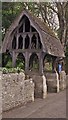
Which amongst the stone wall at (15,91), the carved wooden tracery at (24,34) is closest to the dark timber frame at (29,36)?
the carved wooden tracery at (24,34)

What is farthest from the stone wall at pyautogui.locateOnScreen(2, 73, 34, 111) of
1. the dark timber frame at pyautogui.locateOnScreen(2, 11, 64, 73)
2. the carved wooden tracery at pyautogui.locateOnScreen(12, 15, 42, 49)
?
the carved wooden tracery at pyautogui.locateOnScreen(12, 15, 42, 49)

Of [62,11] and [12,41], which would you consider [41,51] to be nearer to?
[12,41]

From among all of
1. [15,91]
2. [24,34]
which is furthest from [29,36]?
[15,91]

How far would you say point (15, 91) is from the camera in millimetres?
12555

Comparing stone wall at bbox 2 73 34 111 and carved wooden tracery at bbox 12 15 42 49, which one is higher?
A: carved wooden tracery at bbox 12 15 42 49

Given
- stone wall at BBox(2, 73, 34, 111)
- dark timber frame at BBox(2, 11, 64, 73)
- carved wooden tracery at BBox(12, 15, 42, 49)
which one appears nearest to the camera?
stone wall at BBox(2, 73, 34, 111)

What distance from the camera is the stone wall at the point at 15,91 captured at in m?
11.4

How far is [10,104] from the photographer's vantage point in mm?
11883

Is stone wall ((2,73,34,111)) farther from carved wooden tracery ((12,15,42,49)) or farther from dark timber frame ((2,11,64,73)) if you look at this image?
carved wooden tracery ((12,15,42,49))

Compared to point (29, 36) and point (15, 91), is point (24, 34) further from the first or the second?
point (15, 91)

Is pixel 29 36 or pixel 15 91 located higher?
pixel 29 36

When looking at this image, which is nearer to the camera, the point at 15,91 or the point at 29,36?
the point at 15,91

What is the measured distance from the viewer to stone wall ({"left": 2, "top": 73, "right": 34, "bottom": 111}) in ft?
37.4

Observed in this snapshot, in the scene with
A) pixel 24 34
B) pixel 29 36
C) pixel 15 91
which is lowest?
pixel 15 91
